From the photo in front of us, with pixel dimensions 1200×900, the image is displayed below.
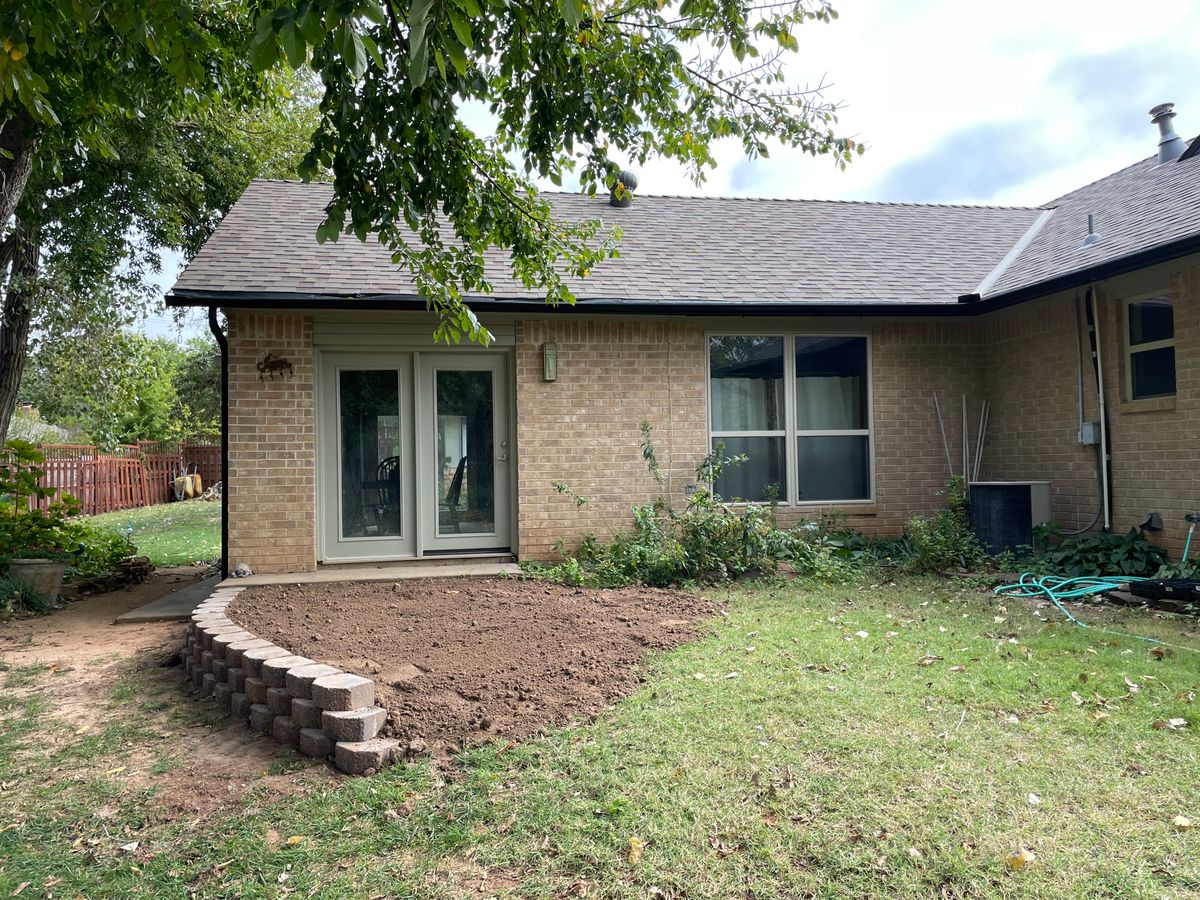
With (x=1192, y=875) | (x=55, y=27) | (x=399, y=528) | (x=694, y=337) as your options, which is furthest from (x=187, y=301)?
(x=1192, y=875)

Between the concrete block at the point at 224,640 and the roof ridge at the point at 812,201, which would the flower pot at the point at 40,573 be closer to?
the concrete block at the point at 224,640

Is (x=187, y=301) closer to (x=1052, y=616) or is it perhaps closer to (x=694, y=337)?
(x=694, y=337)

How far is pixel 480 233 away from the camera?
5.76 m

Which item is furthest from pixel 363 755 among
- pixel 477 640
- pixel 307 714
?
pixel 477 640

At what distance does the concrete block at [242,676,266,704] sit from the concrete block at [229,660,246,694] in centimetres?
11

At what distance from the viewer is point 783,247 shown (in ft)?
34.0

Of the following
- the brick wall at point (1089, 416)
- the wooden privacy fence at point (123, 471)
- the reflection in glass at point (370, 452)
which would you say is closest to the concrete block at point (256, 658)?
the reflection in glass at point (370, 452)

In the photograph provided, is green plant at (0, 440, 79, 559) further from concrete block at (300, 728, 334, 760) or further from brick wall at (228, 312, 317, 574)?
concrete block at (300, 728, 334, 760)

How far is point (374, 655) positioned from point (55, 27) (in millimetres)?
3794

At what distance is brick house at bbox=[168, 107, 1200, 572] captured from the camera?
25.3 feet

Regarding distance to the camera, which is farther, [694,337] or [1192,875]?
[694,337]

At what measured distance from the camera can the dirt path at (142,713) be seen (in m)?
3.27

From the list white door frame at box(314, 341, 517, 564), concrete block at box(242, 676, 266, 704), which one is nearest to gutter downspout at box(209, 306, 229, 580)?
white door frame at box(314, 341, 517, 564)

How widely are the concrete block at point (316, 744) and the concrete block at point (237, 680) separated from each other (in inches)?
34.5
